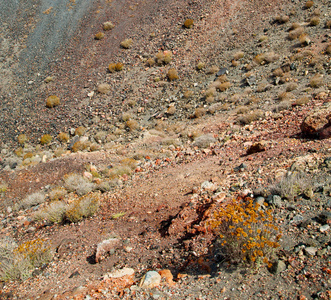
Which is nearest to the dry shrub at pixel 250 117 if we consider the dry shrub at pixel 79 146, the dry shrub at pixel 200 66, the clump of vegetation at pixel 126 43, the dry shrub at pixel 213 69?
the dry shrub at pixel 213 69

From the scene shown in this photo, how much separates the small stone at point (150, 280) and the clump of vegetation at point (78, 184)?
18.9ft

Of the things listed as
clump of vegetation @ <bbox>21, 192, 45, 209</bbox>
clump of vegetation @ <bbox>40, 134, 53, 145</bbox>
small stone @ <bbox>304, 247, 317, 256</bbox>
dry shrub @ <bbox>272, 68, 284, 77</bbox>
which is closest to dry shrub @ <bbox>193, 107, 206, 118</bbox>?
dry shrub @ <bbox>272, 68, 284, 77</bbox>

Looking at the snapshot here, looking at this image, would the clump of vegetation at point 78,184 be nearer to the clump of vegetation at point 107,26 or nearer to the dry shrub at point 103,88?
the dry shrub at point 103,88

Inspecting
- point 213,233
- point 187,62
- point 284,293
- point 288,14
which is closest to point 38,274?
point 213,233

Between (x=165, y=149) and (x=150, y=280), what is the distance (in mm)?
7913

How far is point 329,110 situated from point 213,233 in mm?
6389

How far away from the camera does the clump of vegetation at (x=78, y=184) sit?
385 inches

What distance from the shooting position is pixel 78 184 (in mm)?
10102

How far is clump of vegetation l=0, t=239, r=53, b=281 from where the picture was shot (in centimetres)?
579

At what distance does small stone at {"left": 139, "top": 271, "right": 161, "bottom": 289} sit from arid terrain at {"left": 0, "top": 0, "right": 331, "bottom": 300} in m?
0.02

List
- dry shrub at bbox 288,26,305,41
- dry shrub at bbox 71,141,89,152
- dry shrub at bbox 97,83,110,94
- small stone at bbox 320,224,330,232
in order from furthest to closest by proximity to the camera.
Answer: dry shrub at bbox 97,83,110,94 → dry shrub at bbox 288,26,305,41 → dry shrub at bbox 71,141,89,152 → small stone at bbox 320,224,330,232

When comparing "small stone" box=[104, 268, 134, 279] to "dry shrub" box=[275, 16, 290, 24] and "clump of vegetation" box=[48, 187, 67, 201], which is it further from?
"dry shrub" box=[275, 16, 290, 24]

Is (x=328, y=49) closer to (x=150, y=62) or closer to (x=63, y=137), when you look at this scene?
(x=150, y=62)

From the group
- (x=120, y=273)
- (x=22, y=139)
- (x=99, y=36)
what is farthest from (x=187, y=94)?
(x=120, y=273)
